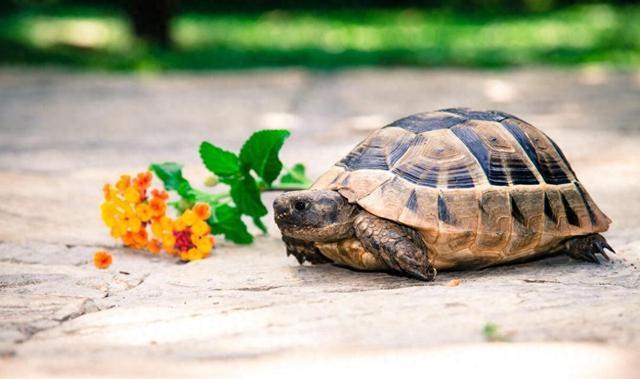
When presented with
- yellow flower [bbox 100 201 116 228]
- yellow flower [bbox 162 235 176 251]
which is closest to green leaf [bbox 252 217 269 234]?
yellow flower [bbox 162 235 176 251]

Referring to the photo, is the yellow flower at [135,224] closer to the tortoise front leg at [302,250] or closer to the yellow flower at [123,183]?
the yellow flower at [123,183]

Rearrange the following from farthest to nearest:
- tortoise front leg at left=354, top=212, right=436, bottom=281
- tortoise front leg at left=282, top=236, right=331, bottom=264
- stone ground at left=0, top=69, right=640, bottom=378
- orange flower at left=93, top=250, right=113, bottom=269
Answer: orange flower at left=93, top=250, right=113, bottom=269
tortoise front leg at left=282, top=236, right=331, bottom=264
tortoise front leg at left=354, top=212, right=436, bottom=281
stone ground at left=0, top=69, right=640, bottom=378

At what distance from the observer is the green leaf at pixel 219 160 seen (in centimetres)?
406

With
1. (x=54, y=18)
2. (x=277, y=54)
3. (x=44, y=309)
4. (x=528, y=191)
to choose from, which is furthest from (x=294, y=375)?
(x=54, y=18)

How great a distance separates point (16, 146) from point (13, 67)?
4.93 m

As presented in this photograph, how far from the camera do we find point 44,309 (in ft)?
9.95

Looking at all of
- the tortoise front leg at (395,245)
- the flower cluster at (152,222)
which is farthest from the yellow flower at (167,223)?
the tortoise front leg at (395,245)

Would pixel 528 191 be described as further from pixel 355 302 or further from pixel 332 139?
pixel 332 139

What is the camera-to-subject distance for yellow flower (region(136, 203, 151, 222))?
402 cm

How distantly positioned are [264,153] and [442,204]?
982mm

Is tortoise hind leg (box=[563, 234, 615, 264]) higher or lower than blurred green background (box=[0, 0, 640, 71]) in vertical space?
lower

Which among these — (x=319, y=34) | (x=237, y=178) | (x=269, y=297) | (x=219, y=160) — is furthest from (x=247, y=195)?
(x=319, y=34)

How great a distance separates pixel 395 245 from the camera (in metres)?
3.30

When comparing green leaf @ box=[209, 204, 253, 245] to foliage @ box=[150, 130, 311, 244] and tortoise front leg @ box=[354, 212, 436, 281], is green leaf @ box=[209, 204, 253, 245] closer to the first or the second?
foliage @ box=[150, 130, 311, 244]
